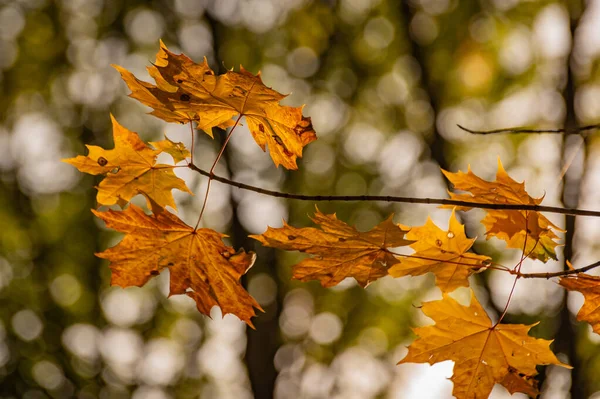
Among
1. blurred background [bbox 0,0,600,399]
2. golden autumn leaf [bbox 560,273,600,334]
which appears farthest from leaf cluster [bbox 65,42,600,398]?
blurred background [bbox 0,0,600,399]

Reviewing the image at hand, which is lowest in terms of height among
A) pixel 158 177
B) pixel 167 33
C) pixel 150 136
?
pixel 150 136

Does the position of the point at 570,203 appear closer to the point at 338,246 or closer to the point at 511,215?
the point at 511,215

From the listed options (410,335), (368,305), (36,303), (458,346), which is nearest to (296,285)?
(368,305)

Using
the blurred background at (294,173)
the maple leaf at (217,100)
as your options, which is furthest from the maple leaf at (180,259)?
the blurred background at (294,173)

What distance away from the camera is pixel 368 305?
525 cm

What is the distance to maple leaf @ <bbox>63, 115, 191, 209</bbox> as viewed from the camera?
1194 mm

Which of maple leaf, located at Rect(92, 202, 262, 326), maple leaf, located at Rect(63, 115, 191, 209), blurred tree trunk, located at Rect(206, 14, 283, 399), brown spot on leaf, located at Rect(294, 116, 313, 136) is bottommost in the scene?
blurred tree trunk, located at Rect(206, 14, 283, 399)

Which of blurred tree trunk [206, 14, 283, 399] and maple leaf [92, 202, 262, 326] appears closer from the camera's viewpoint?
maple leaf [92, 202, 262, 326]

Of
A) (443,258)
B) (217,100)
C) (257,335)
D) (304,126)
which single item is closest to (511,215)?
(443,258)

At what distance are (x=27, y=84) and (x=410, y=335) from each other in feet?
15.9

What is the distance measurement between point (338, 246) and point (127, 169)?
587mm

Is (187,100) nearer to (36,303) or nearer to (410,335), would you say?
(410,335)

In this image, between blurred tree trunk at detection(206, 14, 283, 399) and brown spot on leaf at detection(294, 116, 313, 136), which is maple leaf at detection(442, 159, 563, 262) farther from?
blurred tree trunk at detection(206, 14, 283, 399)

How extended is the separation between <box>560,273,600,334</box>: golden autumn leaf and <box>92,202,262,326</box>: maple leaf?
28.5 inches
